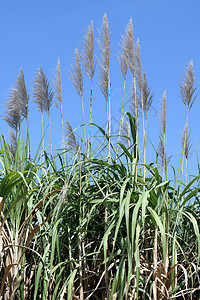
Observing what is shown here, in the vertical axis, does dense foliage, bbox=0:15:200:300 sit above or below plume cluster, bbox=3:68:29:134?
below

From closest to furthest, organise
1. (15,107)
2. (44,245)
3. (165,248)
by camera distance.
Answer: (165,248)
(44,245)
(15,107)

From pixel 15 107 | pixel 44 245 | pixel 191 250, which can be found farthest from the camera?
pixel 15 107

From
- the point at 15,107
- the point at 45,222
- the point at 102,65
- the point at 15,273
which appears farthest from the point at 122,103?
the point at 15,273

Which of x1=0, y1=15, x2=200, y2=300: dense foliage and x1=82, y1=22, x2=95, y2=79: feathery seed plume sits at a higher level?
x1=82, y1=22, x2=95, y2=79: feathery seed plume

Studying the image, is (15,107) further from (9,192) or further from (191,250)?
(191,250)

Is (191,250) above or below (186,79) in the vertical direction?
below

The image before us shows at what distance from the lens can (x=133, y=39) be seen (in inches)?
99.8

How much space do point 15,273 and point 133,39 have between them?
156 centimetres

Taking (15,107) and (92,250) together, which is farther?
(15,107)

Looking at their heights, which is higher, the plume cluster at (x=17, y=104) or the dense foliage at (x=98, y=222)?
the plume cluster at (x=17, y=104)

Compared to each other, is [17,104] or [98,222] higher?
[17,104]

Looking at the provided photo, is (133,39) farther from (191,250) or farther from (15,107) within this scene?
(191,250)

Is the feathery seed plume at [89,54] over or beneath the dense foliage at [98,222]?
over

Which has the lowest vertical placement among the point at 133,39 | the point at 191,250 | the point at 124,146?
the point at 191,250
